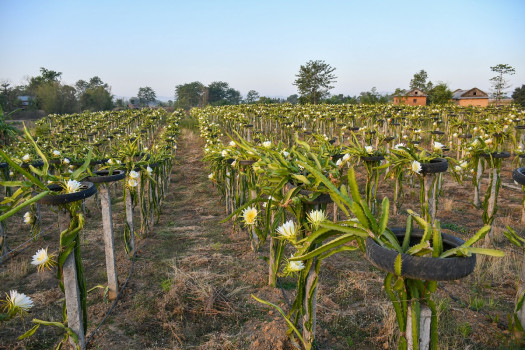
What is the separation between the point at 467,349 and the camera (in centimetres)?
181

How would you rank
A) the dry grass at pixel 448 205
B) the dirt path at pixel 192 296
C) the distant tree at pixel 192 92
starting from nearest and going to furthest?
the dirt path at pixel 192 296 < the dry grass at pixel 448 205 < the distant tree at pixel 192 92

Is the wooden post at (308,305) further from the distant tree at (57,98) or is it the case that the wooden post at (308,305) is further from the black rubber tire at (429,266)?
the distant tree at (57,98)

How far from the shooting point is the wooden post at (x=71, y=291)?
1646 mm

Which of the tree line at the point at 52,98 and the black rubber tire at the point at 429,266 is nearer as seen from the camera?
the black rubber tire at the point at 429,266

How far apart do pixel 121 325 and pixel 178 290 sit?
0.45 m

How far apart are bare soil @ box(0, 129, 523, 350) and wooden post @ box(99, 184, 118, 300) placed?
126 mm

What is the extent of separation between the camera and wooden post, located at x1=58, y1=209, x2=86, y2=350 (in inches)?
64.8

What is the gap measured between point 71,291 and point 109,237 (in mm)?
801

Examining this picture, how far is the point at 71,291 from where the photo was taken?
1.68 meters

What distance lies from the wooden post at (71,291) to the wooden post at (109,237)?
721 millimetres

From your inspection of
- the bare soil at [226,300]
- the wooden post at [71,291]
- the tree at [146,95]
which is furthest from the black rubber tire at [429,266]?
the tree at [146,95]

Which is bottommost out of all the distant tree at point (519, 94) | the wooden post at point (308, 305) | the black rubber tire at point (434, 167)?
the wooden post at point (308, 305)

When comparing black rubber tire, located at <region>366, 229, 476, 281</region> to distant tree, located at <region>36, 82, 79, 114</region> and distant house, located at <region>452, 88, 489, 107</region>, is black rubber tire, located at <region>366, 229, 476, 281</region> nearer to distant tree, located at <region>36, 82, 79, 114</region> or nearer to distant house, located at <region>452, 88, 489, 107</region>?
distant tree, located at <region>36, 82, 79, 114</region>

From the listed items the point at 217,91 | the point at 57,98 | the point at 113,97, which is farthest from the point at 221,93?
the point at 57,98
